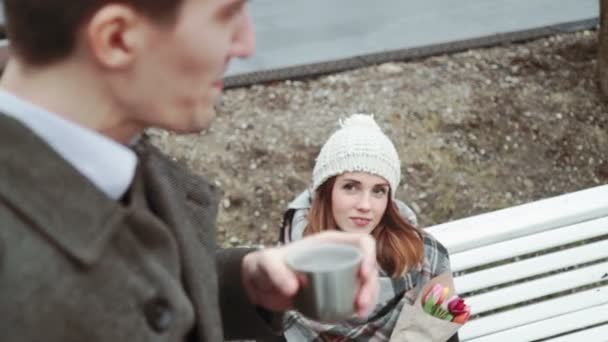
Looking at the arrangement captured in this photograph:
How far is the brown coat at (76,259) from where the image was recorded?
40.8 inches

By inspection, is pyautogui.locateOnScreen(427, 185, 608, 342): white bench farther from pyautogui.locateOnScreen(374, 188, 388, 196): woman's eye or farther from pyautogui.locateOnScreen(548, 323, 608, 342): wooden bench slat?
pyautogui.locateOnScreen(374, 188, 388, 196): woman's eye

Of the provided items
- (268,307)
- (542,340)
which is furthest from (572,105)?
(268,307)

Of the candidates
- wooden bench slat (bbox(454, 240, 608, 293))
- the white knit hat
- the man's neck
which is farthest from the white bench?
the man's neck

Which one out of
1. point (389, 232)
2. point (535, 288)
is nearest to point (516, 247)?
point (535, 288)

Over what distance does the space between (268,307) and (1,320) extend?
53cm

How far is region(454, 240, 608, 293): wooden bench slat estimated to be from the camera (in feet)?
9.19

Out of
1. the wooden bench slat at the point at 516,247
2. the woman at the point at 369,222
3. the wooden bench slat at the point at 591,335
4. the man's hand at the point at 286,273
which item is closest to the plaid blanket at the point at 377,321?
the woman at the point at 369,222

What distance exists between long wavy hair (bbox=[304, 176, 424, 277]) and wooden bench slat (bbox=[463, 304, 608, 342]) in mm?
327

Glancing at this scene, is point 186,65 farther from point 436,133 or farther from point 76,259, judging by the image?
point 436,133

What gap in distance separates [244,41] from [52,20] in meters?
0.24

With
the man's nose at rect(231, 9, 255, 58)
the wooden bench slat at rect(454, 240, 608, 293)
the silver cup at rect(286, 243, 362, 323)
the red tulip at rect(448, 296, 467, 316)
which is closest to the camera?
the man's nose at rect(231, 9, 255, 58)

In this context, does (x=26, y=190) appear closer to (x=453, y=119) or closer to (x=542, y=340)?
(x=542, y=340)

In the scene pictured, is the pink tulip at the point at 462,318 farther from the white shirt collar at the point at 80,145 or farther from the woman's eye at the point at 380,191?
the white shirt collar at the point at 80,145

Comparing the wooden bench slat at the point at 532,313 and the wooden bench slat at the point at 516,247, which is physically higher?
the wooden bench slat at the point at 516,247
